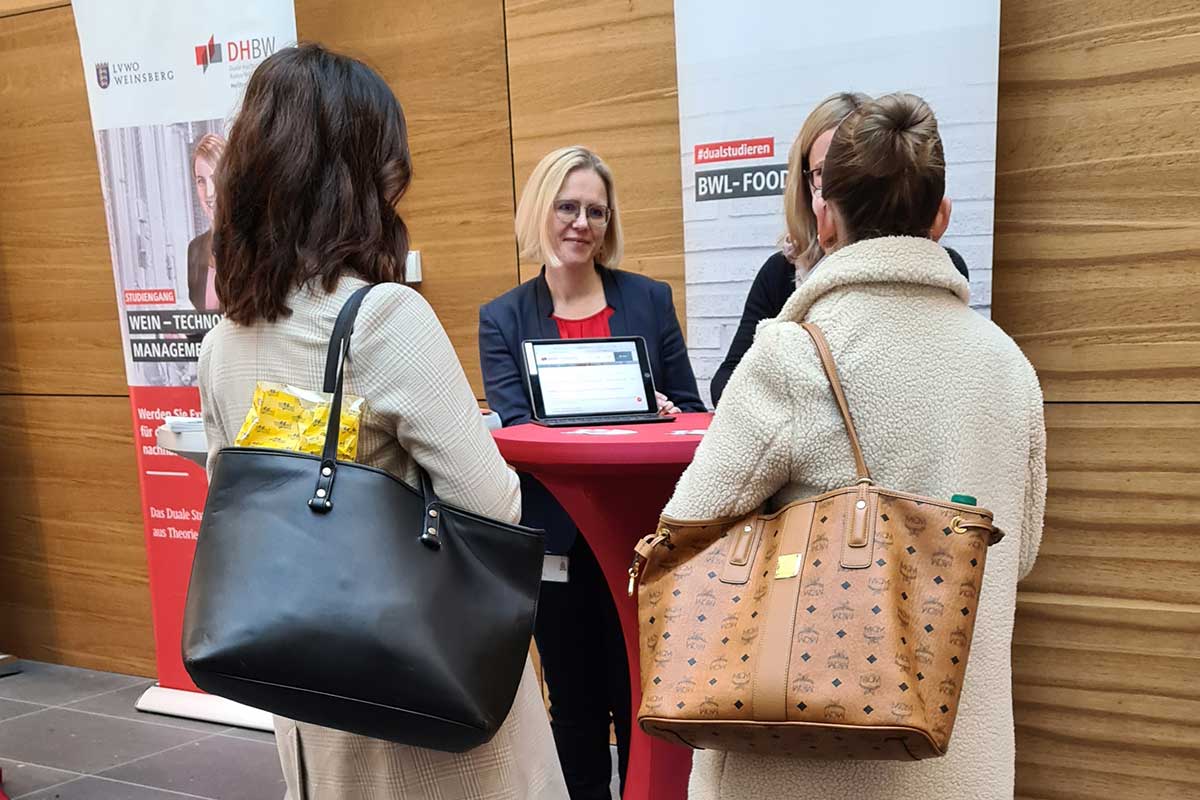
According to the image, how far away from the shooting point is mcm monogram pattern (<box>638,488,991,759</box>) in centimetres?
102

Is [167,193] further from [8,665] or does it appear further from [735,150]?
[8,665]

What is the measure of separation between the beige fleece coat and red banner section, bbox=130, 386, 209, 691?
295cm

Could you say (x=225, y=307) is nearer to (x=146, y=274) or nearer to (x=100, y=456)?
(x=146, y=274)

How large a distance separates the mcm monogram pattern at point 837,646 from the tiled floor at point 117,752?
2183 millimetres

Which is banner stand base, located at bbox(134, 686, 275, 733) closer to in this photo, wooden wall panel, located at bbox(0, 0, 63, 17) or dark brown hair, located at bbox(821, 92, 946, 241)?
wooden wall panel, located at bbox(0, 0, 63, 17)

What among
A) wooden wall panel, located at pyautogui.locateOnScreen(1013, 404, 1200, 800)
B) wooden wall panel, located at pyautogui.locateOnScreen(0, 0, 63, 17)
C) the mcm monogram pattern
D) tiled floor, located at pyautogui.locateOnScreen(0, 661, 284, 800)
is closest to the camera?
the mcm monogram pattern

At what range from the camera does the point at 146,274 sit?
362 cm

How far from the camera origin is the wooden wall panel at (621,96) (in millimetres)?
3131

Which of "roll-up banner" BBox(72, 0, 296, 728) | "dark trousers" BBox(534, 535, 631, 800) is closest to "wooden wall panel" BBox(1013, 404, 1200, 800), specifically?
"dark trousers" BBox(534, 535, 631, 800)

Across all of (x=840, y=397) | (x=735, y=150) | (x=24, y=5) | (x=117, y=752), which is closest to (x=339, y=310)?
(x=840, y=397)

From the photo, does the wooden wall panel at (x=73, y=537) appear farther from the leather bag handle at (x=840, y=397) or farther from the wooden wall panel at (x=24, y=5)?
the leather bag handle at (x=840, y=397)

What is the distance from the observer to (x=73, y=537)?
182 inches

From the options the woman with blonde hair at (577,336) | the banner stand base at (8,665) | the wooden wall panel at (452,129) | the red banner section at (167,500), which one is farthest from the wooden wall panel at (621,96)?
the banner stand base at (8,665)

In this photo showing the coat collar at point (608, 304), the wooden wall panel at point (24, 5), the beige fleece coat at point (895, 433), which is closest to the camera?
the beige fleece coat at point (895, 433)
